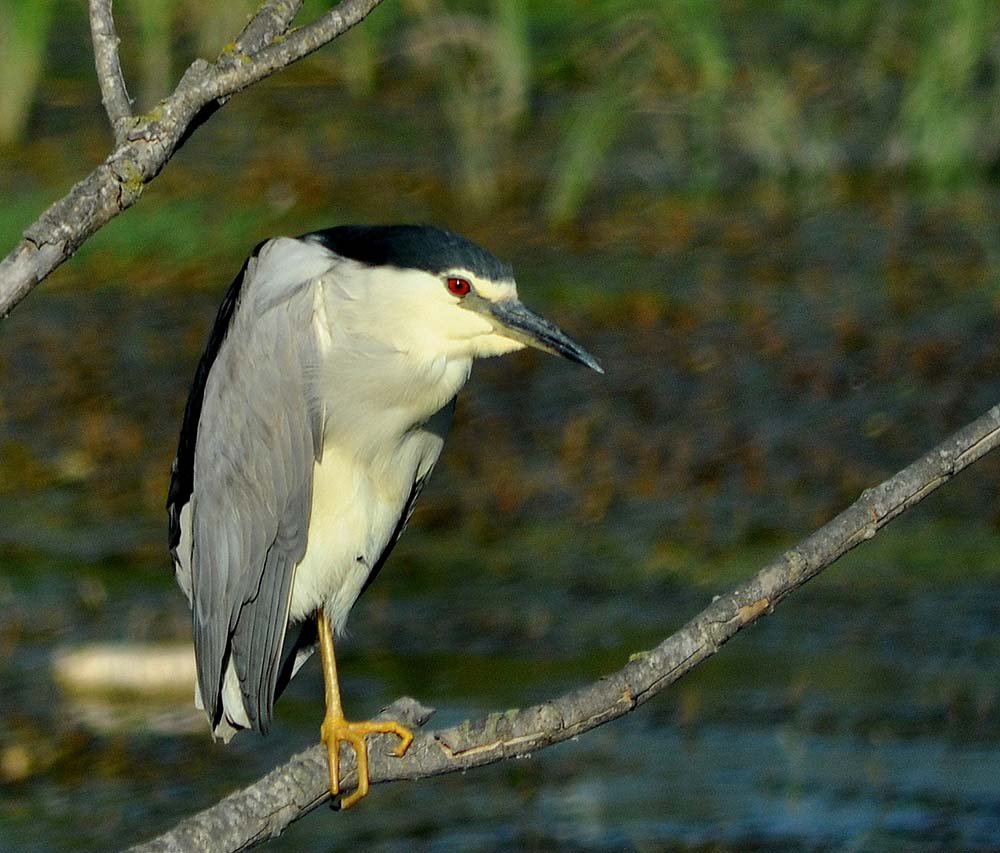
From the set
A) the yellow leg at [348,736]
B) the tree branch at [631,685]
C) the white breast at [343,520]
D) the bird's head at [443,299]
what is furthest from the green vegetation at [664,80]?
the tree branch at [631,685]

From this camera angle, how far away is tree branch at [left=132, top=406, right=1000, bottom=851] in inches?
107

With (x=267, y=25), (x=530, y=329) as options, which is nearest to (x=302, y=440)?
(x=530, y=329)

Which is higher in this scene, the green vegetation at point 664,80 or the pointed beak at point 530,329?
the green vegetation at point 664,80

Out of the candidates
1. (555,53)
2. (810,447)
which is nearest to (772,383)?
(810,447)

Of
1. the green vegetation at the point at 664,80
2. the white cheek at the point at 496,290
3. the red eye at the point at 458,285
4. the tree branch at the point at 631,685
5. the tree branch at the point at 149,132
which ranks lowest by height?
the tree branch at the point at 631,685

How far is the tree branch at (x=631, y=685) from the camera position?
2.71m

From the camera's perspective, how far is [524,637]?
6.28 m

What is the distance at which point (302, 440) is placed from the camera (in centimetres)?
382

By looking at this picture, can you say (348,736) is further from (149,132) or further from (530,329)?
(149,132)

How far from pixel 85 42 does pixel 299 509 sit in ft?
32.7

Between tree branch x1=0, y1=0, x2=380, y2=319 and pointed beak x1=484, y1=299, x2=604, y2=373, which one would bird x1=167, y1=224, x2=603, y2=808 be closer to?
pointed beak x1=484, y1=299, x2=604, y2=373

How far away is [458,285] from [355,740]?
81 centimetres

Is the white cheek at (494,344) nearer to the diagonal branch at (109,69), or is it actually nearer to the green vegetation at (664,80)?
the diagonal branch at (109,69)

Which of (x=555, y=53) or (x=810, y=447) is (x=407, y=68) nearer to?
(x=555, y=53)
